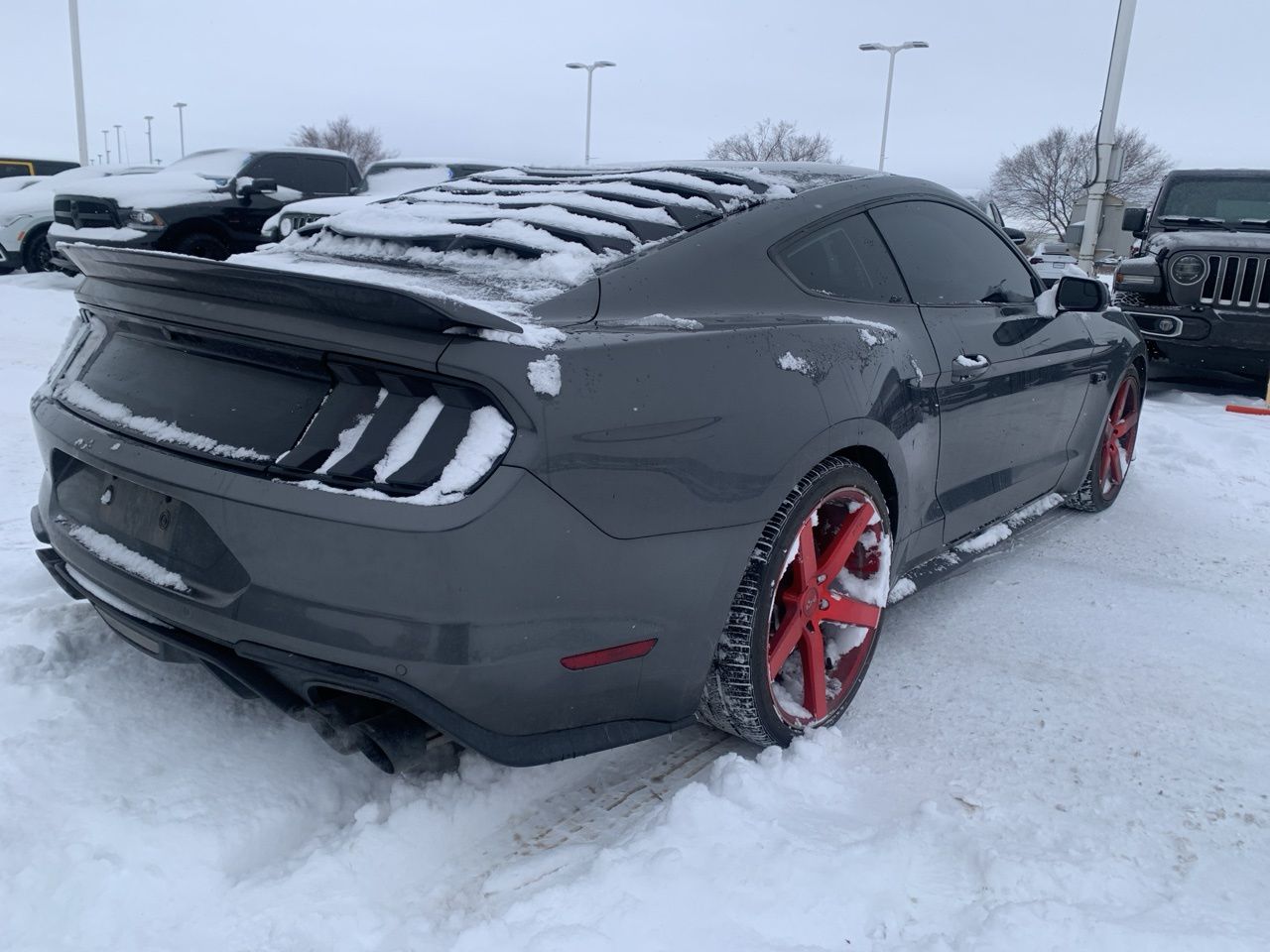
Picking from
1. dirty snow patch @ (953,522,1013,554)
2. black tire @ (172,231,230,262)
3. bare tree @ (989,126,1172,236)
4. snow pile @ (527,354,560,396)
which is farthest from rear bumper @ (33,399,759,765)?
bare tree @ (989,126,1172,236)

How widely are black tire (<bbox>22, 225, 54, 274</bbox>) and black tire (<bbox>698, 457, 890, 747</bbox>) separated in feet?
44.6

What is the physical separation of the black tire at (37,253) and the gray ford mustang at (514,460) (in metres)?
12.5

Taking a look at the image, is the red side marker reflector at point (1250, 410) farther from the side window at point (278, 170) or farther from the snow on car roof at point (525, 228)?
the side window at point (278, 170)

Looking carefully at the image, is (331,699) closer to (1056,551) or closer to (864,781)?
(864,781)

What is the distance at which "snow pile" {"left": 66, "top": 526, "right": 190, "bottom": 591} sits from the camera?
6.83 feet

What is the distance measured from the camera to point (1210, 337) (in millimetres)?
7906

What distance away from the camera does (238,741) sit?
8.16 ft

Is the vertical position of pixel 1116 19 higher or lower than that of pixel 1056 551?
higher

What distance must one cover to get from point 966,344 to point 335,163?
11.3 meters

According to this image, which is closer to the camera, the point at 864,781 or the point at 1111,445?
the point at 864,781

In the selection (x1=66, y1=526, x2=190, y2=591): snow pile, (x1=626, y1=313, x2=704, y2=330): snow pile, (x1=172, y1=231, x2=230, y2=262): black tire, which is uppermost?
(x1=626, y1=313, x2=704, y2=330): snow pile

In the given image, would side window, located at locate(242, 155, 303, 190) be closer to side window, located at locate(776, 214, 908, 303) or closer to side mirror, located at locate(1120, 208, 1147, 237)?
side mirror, located at locate(1120, 208, 1147, 237)

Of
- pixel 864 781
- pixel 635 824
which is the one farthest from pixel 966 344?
pixel 635 824

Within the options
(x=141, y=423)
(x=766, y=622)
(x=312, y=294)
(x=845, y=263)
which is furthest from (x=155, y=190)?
(x=766, y=622)
